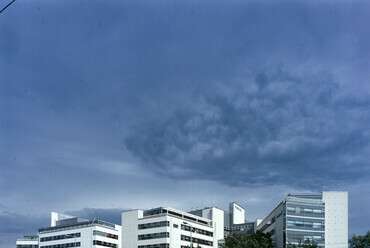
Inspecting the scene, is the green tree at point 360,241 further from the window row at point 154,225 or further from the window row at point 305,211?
the window row at point 154,225

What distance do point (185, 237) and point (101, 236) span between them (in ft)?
84.8

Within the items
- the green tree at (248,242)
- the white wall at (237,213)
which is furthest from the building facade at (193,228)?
the white wall at (237,213)

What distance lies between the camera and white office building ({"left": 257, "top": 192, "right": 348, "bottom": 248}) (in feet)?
337

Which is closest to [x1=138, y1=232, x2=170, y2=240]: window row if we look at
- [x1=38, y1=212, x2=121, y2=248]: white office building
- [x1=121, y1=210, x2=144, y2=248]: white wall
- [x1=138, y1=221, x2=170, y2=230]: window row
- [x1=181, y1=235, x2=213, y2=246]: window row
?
[x1=138, y1=221, x2=170, y2=230]: window row

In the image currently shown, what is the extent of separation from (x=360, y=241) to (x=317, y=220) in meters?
11.2

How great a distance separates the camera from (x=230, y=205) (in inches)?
7352

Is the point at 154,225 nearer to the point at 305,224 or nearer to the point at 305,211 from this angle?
the point at 305,224

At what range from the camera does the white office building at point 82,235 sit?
130 metres

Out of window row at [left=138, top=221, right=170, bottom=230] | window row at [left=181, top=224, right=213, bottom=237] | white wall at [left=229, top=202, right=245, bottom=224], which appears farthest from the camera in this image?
white wall at [left=229, top=202, right=245, bottom=224]

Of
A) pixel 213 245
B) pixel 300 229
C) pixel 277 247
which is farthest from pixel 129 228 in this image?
pixel 300 229

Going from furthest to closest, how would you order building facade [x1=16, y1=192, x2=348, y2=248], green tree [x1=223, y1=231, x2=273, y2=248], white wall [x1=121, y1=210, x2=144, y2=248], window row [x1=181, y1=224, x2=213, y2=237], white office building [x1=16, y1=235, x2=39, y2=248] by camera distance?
white office building [x1=16, y1=235, x2=39, y2=248]
white wall [x1=121, y1=210, x2=144, y2=248]
window row [x1=181, y1=224, x2=213, y2=237]
building facade [x1=16, y1=192, x2=348, y2=248]
green tree [x1=223, y1=231, x2=273, y2=248]

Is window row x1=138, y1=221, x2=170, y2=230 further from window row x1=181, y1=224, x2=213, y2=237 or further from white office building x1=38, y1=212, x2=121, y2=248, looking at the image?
white office building x1=38, y1=212, x2=121, y2=248

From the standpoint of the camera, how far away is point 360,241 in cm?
9706

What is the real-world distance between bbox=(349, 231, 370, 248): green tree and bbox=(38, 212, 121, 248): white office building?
71048 mm
